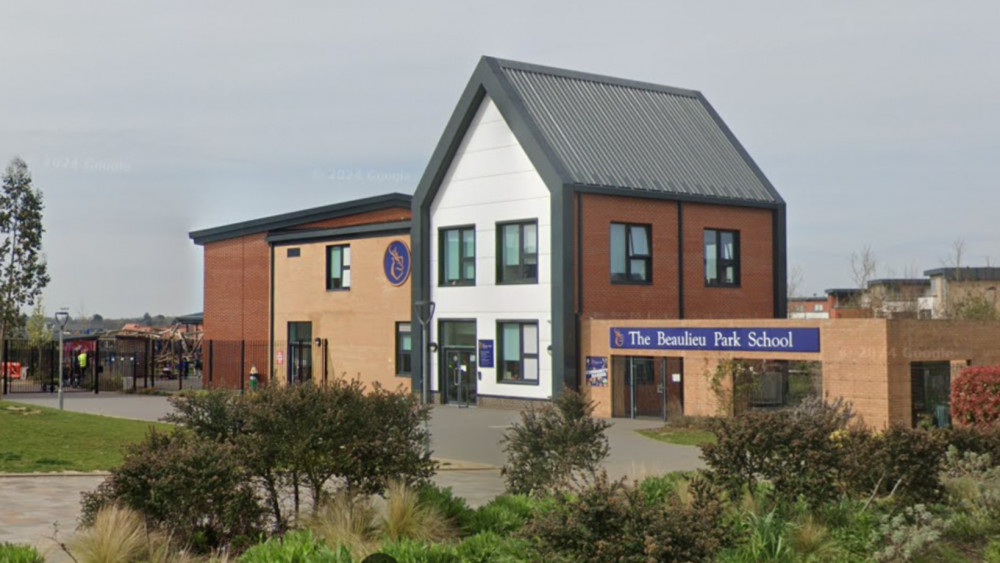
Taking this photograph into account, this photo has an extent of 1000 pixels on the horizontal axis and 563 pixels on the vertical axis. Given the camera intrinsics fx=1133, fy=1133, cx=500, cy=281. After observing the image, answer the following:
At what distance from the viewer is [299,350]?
48.5 metres

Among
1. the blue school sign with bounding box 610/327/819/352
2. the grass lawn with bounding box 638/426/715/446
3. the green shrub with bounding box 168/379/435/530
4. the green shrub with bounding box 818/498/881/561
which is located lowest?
the grass lawn with bounding box 638/426/715/446

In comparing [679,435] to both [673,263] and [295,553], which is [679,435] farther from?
[295,553]

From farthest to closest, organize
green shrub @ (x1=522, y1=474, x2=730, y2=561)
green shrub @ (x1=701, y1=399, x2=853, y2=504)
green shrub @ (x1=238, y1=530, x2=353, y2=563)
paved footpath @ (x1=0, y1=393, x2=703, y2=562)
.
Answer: paved footpath @ (x1=0, y1=393, x2=703, y2=562)
green shrub @ (x1=701, y1=399, x2=853, y2=504)
green shrub @ (x1=238, y1=530, x2=353, y2=563)
green shrub @ (x1=522, y1=474, x2=730, y2=561)

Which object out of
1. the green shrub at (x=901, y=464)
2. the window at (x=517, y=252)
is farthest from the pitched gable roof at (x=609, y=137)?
the green shrub at (x=901, y=464)

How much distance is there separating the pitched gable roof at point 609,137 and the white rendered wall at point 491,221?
1.96 ft

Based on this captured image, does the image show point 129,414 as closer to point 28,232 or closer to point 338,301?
point 338,301

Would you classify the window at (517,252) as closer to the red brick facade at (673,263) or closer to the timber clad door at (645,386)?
the red brick facade at (673,263)

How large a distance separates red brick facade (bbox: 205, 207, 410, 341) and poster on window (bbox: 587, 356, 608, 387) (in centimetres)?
1665

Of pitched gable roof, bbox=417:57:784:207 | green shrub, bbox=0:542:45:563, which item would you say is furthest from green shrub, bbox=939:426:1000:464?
pitched gable roof, bbox=417:57:784:207

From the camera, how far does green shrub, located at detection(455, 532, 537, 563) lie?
9.93m

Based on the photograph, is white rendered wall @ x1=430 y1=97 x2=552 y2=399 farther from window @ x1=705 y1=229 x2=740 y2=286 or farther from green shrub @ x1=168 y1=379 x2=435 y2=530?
green shrub @ x1=168 y1=379 x2=435 y2=530

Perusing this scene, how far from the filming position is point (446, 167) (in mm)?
40500

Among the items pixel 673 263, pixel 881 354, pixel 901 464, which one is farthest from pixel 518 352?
pixel 901 464

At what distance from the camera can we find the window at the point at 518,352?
37344mm
